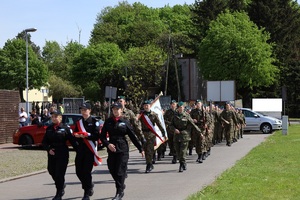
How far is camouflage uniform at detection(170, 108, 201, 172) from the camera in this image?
15633mm

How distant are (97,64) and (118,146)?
69.0m

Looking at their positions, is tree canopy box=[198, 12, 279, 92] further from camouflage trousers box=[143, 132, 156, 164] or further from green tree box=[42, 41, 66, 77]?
green tree box=[42, 41, 66, 77]

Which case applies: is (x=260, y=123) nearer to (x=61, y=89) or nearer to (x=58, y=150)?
(x=58, y=150)

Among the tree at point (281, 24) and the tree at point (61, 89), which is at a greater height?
the tree at point (281, 24)

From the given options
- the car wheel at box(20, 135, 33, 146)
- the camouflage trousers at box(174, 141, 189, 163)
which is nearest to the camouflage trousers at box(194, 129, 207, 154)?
the camouflage trousers at box(174, 141, 189, 163)

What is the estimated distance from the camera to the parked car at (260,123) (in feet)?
124

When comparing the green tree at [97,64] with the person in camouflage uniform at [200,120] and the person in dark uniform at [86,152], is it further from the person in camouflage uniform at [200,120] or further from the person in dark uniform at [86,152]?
the person in dark uniform at [86,152]

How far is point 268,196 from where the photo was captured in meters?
10.5

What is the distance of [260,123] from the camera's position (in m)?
37.8

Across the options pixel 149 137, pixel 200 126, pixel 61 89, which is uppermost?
pixel 61 89

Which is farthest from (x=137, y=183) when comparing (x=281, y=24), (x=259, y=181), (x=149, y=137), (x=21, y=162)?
(x=281, y=24)

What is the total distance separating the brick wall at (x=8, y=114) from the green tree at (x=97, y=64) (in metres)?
47.4

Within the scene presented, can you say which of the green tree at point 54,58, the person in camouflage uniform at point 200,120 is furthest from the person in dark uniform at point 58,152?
the green tree at point 54,58

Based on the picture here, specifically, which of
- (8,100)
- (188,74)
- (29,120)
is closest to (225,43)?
(188,74)
